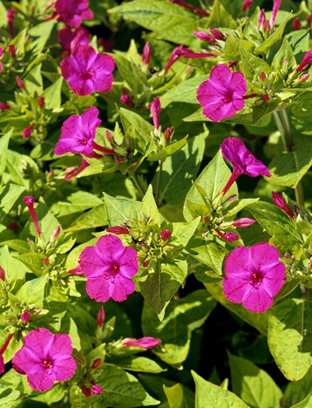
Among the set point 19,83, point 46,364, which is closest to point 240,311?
point 46,364

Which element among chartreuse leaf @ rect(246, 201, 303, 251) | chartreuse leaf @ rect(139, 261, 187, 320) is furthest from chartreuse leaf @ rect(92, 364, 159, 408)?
chartreuse leaf @ rect(246, 201, 303, 251)

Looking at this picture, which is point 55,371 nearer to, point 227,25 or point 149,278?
point 149,278

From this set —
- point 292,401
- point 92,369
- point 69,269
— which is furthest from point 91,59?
point 292,401

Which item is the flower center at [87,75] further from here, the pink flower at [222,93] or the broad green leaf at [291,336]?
the broad green leaf at [291,336]

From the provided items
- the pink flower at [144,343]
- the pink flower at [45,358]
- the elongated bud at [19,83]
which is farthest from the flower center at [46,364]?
the elongated bud at [19,83]

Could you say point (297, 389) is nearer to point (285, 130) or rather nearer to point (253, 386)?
point (253, 386)

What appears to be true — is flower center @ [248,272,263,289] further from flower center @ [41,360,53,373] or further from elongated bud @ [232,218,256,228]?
flower center @ [41,360,53,373]

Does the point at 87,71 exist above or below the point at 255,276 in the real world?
above
